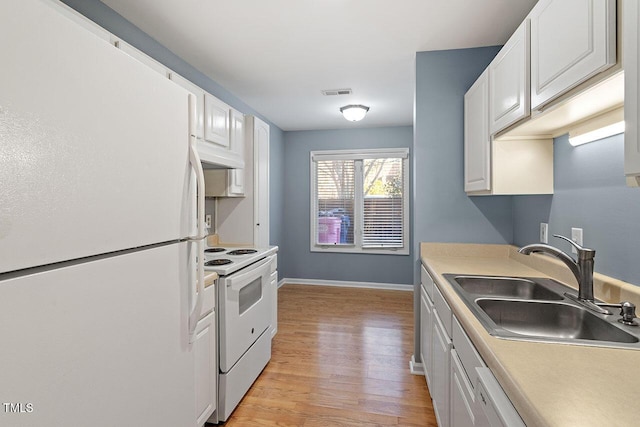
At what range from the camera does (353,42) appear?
2.36 metres

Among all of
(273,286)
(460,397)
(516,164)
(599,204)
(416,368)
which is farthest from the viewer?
(273,286)

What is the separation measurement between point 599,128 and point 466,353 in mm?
1105

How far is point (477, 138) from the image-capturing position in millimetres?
2098

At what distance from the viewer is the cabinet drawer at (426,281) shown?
202cm

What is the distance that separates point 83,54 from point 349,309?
3639 millimetres

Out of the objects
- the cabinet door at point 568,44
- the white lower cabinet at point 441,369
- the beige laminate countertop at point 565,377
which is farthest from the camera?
the white lower cabinet at point 441,369

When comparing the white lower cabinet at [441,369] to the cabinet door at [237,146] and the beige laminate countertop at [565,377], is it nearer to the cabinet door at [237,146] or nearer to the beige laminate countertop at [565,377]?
the beige laminate countertop at [565,377]

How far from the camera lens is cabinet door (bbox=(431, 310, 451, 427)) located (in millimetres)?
1496

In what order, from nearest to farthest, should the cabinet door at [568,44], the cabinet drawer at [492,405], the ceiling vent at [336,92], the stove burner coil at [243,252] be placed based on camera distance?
the cabinet drawer at [492,405], the cabinet door at [568,44], the stove burner coil at [243,252], the ceiling vent at [336,92]

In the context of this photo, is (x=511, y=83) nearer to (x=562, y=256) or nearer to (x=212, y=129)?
(x=562, y=256)

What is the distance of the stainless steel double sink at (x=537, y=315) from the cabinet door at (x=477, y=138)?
0.57 metres

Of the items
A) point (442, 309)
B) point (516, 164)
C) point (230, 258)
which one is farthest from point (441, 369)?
point (230, 258)

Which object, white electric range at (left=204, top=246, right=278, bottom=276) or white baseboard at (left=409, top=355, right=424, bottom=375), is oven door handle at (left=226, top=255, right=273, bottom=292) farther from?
white baseboard at (left=409, top=355, right=424, bottom=375)

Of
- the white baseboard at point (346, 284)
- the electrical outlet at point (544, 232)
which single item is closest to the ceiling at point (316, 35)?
the electrical outlet at point (544, 232)
